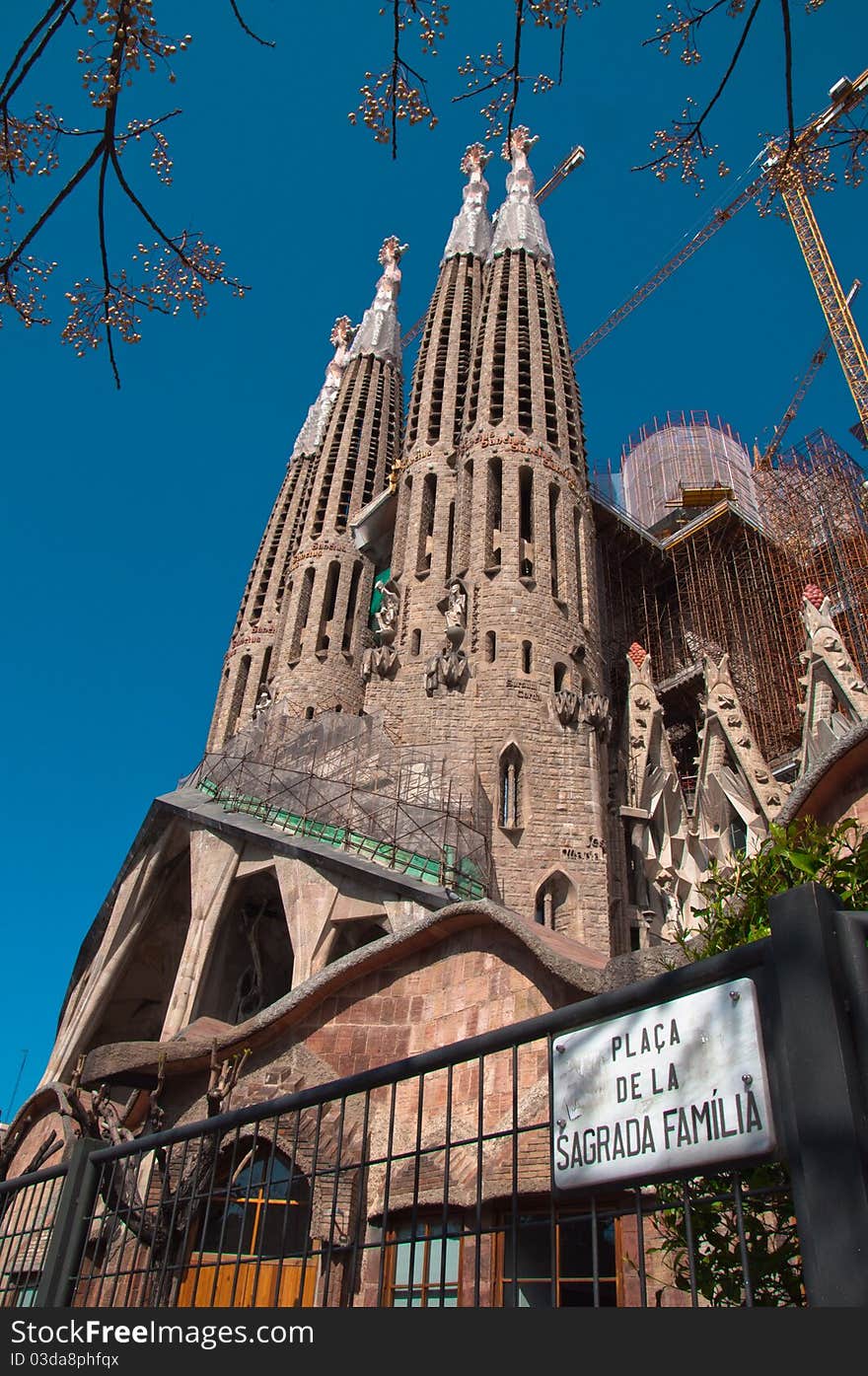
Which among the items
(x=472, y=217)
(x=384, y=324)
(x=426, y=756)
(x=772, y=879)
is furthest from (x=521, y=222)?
(x=772, y=879)

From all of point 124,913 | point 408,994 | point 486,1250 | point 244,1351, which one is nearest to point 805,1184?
point 244,1351

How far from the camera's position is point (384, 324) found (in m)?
43.3

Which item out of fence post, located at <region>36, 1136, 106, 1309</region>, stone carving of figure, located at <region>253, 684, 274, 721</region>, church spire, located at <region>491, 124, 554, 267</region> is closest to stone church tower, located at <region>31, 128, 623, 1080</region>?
stone carving of figure, located at <region>253, 684, 274, 721</region>

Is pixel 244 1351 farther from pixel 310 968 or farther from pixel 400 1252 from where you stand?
pixel 310 968

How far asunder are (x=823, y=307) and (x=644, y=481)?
941 cm

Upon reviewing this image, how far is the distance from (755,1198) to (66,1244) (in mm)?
2210

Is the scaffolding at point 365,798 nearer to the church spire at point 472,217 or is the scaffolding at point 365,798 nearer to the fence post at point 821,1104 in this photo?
the fence post at point 821,1104

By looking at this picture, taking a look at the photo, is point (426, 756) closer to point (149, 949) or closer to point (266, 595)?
point (149, 949)

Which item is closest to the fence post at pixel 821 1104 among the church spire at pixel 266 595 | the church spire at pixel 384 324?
the church spire at pixel 266 595

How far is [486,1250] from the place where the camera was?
4992 mm

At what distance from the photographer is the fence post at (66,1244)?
3.18 metres

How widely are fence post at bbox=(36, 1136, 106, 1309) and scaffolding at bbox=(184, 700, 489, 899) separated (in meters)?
13.3

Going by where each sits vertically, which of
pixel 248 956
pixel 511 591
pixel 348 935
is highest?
pixel 511 591

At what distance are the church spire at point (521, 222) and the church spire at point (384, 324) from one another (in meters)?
8.46
